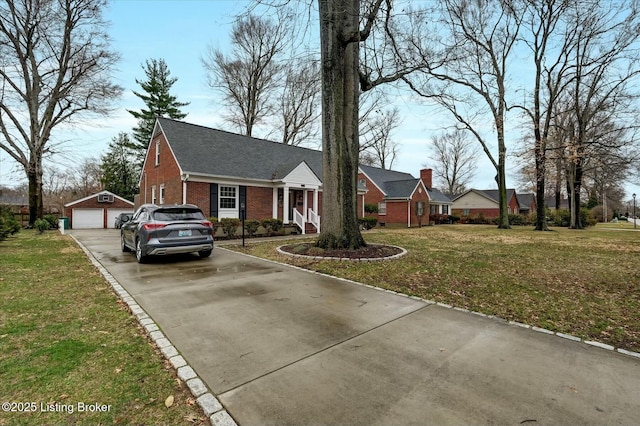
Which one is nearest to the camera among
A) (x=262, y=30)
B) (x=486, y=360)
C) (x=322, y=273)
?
(x=486, y=360)

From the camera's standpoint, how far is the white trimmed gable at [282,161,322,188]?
1733 cm

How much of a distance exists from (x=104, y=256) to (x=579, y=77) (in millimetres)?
28379

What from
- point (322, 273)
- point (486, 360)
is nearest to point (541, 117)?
point (322, 273)

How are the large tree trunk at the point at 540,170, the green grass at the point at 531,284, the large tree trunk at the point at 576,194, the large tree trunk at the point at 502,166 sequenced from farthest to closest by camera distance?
the large tree trunk at the point at 576,194, the large tree trunk at the point at 502,166, the large tree trunk at the point at 540,170, the green grass at the point at 531,284

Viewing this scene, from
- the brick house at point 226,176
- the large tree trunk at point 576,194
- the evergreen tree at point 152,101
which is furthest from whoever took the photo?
the evergreen tree at point 152,101

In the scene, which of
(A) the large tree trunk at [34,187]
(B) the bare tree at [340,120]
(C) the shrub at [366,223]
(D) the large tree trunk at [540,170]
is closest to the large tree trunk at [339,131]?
(B) the bare tree at [340,120]

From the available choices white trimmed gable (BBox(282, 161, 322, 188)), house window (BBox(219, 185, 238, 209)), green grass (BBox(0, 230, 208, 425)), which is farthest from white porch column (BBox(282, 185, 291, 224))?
green grass (BBox(0, 230, 208, 425))

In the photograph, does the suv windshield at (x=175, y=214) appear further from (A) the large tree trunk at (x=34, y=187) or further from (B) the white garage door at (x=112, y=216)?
(B) the white garage door at (x=112, y=216)

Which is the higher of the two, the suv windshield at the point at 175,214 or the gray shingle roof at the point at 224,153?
the gray shingle roof at the point at 224,153

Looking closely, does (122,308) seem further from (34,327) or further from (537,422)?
(537,422)

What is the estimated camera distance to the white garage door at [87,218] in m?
25.0

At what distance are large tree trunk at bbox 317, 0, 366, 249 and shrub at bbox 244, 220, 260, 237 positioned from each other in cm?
638

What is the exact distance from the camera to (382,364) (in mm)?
2863

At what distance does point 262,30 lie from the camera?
92.2ft
